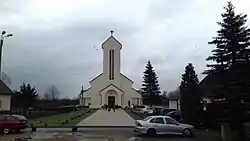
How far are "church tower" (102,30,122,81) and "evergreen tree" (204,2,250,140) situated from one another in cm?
6755

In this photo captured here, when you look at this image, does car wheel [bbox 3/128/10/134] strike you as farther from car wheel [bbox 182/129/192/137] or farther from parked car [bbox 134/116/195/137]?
car wheel [bbox 182/129/192/137]

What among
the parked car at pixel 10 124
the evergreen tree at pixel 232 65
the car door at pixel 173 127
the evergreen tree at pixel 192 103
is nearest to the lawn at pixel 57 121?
the parked car at pixel 10 124

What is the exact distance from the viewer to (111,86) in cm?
8800

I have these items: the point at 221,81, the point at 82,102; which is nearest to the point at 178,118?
the point at 221,81

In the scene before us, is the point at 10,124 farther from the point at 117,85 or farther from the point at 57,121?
the point at 117,85

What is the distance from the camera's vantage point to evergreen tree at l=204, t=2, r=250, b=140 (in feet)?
75.3

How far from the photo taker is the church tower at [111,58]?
92125mm

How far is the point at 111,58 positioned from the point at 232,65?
70207mm

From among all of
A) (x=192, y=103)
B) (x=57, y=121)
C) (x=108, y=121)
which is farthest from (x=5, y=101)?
(x=192, y=103)

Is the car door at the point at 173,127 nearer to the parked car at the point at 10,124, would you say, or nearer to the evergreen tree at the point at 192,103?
the evergreen tree at the point at 192,103

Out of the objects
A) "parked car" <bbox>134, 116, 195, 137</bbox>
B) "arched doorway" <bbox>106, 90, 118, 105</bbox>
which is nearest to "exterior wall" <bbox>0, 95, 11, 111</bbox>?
"arched doorway" <bbox>106, 90, 118, 105</bbox>

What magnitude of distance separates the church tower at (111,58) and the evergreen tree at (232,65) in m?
67.6

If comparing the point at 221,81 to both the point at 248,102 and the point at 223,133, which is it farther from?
the point at 223,133

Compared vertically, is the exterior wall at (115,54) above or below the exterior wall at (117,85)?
above
